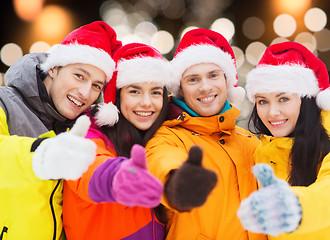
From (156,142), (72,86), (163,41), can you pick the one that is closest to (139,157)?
(156,142)

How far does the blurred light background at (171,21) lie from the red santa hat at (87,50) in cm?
354

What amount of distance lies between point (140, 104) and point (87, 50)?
1.58 feet

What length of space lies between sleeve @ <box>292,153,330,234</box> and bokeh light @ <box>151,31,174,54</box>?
5420 millimetres

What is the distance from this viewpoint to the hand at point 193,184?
90cm

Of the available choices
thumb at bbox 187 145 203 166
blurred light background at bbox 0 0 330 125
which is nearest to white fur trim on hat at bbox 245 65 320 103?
thumb at bbox 187 145 203 166

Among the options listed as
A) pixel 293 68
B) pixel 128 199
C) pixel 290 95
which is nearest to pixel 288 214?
pixel 128 199

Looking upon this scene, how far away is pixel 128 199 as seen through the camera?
37.0 inches

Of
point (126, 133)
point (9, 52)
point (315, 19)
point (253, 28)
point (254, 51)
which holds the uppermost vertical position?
point (315, 19)

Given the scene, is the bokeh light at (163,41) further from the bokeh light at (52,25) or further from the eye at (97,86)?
the eye at (97,86)

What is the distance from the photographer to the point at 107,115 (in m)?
1.83

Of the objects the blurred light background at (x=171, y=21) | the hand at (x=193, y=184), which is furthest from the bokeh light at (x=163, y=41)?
the hand at (x=193, y=184)

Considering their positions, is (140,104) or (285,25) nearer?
(140,104)

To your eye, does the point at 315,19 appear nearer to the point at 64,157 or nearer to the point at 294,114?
the point at 294,114

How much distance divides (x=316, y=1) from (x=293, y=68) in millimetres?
4744
